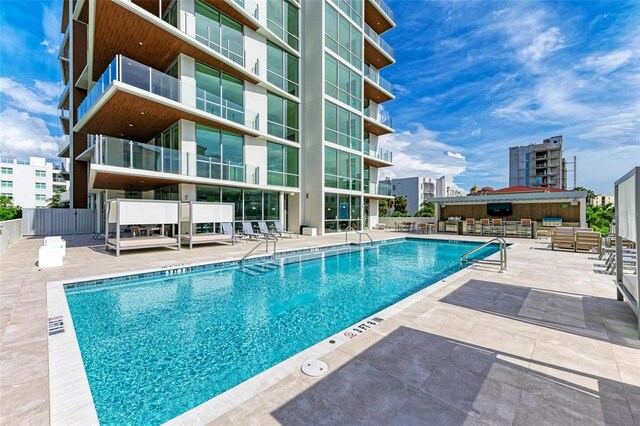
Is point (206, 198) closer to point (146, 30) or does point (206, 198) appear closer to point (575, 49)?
point (146, 30)

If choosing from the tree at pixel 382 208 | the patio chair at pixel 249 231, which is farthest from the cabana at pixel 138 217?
the tree at pixel 382 208

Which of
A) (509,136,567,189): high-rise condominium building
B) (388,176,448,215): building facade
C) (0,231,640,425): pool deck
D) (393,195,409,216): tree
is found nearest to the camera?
(0,231,640,425): pool deck

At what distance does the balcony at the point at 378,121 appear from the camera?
2335cm

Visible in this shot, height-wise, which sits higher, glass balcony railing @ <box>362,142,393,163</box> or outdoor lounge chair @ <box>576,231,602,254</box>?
glass balcony railing @ <box>362,142,393,163</box>

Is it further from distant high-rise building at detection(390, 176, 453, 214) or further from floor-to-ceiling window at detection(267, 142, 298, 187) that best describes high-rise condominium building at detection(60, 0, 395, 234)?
distant high-rise building at detection(390, 176, 453, 214)

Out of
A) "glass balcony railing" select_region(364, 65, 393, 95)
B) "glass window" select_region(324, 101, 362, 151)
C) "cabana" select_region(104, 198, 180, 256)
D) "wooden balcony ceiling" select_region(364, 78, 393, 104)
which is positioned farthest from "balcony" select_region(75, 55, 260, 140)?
"glass balcony railing" select_region(364, 65, 393, 95)

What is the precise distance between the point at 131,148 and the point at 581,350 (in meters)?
13.9

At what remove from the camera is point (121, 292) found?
20.1 feet

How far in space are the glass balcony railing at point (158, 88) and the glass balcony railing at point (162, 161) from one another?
218cm

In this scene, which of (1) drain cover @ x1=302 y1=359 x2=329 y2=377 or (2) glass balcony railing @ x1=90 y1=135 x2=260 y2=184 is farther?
(2) glass balcony railing @ x1=90 y1=135 x2=260 y2=184

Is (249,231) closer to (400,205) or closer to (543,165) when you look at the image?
(400,205)

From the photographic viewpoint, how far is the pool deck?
2.07m

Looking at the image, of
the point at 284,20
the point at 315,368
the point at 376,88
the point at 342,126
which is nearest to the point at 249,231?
the point at 342,126

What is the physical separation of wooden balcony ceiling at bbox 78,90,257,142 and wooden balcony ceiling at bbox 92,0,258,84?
281 cm
